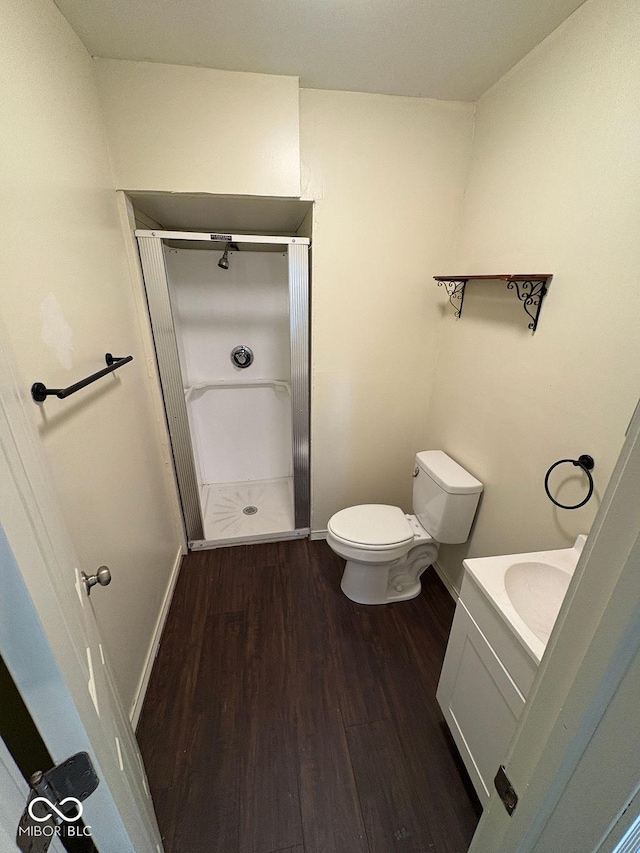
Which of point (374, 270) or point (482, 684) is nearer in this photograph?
point (482, 684)

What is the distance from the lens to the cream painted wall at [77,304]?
32.4 inches

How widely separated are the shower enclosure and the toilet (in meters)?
0.56

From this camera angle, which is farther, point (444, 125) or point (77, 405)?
point (444, 125)

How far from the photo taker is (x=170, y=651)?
1528 millimetres

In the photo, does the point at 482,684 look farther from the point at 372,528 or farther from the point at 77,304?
the point at 77,304

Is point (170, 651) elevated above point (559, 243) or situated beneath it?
situated beneath

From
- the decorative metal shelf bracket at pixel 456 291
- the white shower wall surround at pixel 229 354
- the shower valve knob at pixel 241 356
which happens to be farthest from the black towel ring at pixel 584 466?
the shower valve knob at pixel 241 356

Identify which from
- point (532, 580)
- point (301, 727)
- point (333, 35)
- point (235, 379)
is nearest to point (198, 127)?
point (333, 35)

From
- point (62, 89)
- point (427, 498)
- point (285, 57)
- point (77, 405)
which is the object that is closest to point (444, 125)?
point (285, 57)

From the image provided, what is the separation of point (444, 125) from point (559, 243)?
0.91 metres

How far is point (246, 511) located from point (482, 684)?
71.1 inches

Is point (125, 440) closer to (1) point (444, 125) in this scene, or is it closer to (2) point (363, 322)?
(2) point (363, 322)

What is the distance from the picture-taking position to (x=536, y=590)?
3.36 feet

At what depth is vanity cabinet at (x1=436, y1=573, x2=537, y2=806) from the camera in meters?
0.85
